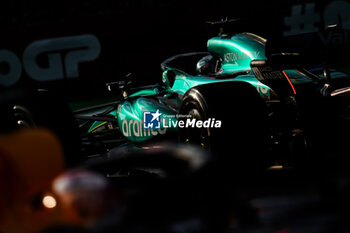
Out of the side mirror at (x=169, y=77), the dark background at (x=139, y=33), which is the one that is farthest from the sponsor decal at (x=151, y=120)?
the dark background at (x=139, y=33)

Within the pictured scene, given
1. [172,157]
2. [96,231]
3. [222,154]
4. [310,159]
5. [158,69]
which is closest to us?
[96,231]

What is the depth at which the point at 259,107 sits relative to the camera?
4059mm

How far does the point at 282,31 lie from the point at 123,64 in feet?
9.70

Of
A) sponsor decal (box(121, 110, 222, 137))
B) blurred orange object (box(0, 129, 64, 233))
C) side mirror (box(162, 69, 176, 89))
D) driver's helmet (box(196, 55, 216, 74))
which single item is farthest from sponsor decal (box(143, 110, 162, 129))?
blurred orange object (box(0, 129, 64, 233))

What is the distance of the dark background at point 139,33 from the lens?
10.7 meters

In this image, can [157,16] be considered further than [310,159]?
Yes

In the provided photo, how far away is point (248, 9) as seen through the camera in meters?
10.8

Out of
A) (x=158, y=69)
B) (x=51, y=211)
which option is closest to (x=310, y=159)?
(x=51, y=211)

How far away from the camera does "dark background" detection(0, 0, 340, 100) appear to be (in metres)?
10.7

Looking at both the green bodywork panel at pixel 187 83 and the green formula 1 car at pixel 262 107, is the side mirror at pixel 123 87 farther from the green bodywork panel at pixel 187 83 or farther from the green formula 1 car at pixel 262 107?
the green formula 1 car at pixel 262 107

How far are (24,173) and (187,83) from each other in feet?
12.0

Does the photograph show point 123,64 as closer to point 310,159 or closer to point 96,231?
point 310,159

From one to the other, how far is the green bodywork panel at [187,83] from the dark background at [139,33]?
190 inches

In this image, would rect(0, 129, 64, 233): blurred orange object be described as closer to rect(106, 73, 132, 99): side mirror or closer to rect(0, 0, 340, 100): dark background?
rect(106, 73, 132, 99): side mirror
